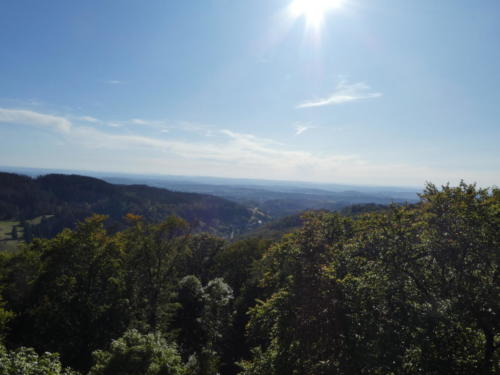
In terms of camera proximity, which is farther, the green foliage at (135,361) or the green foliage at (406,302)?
the green foliage at (135,361)

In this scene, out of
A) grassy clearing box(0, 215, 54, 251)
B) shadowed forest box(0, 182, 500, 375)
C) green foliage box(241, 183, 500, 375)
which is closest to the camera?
green foliage box(241, 183, 500, 375)

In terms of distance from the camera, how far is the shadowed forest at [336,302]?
461 inches

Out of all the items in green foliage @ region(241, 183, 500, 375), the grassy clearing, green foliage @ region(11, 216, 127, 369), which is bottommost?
the grassy clearing

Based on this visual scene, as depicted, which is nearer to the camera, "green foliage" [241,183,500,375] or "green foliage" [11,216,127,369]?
"green foliage" [241,183,500,375]

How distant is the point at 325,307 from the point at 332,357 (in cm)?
255

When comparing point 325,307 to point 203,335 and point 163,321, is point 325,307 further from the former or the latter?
point 203,335

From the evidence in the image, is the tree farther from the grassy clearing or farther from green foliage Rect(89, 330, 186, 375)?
the grassy clearing

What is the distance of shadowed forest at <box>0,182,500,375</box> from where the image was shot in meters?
11.7

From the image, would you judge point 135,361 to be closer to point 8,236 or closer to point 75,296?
point 75,296

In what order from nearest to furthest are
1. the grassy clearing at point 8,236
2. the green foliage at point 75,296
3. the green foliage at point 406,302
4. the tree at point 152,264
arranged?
the green foliage at point 406,302 → the green foliage at point 75,296 → the tree at point 152,264 → the grassy clearing at point 8,236

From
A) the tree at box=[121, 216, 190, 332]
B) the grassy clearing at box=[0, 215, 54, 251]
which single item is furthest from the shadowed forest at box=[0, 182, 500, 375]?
the grassy clearing at box=[0, 215, 54, 251]

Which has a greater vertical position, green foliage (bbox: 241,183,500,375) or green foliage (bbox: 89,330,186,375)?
green foliage (bbox: 241,183,500,375)

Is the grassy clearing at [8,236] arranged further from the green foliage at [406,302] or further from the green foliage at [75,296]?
the green foliage at [406,302]

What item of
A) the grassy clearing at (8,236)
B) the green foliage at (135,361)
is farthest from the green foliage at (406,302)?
the grassy clearing at (8,236)
